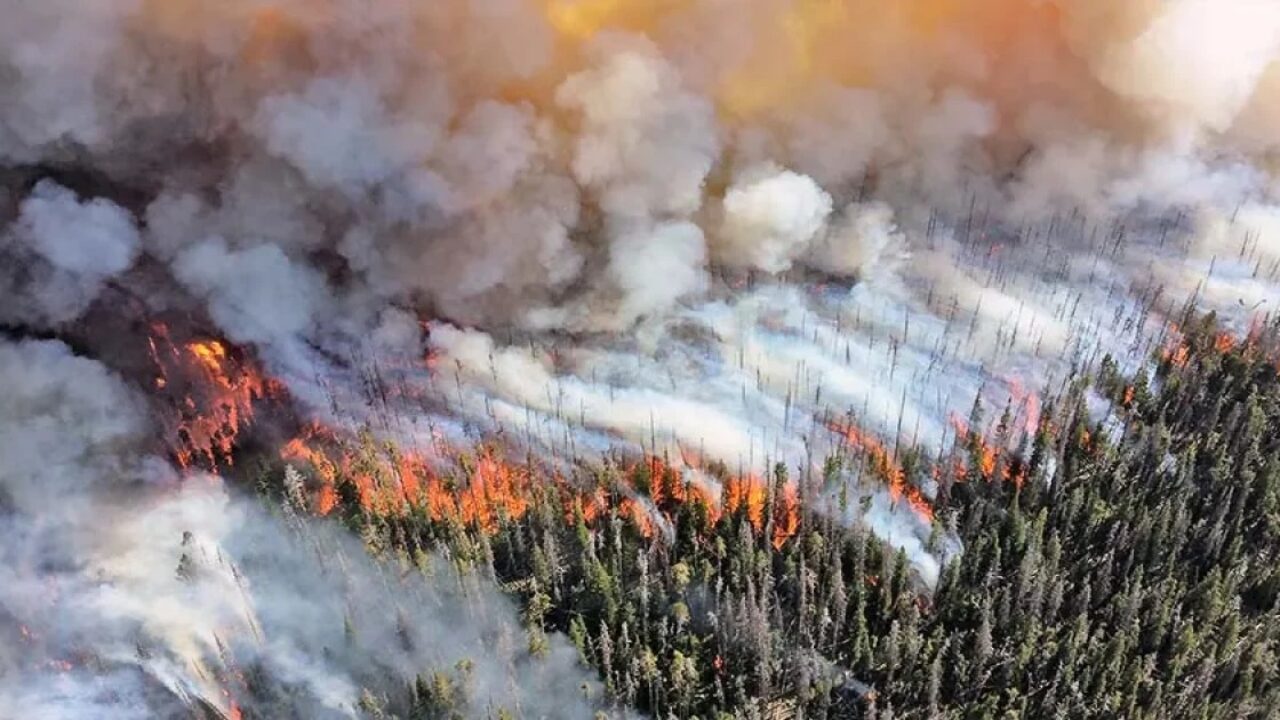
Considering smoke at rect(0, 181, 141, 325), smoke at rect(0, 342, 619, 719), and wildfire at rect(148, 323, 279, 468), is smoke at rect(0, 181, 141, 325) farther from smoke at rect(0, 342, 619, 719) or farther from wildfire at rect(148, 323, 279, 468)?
wildfire at rect(148, 323, 279, 468)

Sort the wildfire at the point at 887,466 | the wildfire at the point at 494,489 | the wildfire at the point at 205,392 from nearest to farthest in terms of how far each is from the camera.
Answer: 1. the wildfire at the point at 494,489
2. the wildfire at the point at 205,392
3. the wildfire at the point at 887,466

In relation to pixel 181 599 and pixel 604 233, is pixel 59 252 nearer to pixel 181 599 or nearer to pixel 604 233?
pixel 181 599

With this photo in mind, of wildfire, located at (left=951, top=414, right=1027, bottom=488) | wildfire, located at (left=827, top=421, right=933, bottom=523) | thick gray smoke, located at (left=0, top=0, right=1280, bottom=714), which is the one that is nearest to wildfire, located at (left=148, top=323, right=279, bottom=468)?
thick gray smoke, located at (left=0, top=0, right=1280, bottom=714)

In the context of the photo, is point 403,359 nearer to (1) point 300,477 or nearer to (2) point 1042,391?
(1) point 300,477

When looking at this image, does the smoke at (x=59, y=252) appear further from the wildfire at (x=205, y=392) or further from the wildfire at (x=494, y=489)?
the wildfire at (x=494, y=489)

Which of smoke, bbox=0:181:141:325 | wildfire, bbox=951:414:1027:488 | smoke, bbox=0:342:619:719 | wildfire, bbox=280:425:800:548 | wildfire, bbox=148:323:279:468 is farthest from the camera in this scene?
wildfire, bbox=951:414:1027:488

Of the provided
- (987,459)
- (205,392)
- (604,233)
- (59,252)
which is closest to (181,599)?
(205,392)

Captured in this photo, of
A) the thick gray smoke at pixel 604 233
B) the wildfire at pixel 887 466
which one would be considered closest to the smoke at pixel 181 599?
the thick gray smoke at pixel 604 233

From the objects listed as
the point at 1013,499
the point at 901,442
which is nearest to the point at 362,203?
the point at 901,442
